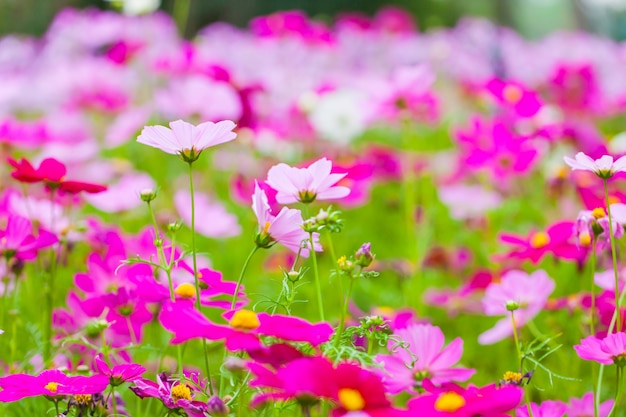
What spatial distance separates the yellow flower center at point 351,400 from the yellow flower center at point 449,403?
8 centimetres

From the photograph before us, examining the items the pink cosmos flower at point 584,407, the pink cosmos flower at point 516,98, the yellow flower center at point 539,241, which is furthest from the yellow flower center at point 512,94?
the pink cosmos flower at point 584,407

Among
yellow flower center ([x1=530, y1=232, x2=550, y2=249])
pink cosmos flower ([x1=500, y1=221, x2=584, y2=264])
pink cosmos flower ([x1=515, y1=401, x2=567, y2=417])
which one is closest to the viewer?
pink cosmos flower ([x1=515, y1=401, x2=567, y2=417])

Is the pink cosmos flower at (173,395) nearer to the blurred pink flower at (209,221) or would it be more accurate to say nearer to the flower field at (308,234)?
the flower field at (308,234)

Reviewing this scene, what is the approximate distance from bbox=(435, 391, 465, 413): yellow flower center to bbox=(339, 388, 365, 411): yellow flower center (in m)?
0.08

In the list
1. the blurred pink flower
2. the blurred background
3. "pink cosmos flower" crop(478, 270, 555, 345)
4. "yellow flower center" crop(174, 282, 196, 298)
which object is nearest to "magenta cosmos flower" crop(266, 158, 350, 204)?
"yellow flower center" crop(174, 282, 196, 298)

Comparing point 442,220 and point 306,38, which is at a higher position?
point 306,38

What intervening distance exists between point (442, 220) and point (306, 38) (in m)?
0.94

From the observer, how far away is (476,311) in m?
1.47

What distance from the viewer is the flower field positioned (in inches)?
25.8

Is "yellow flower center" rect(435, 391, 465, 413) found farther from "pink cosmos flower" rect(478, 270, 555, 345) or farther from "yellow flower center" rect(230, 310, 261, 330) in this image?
"pink cosmos flower" rect(478, 270, 555, 345)

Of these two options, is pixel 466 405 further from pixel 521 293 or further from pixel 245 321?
pixel 521 293

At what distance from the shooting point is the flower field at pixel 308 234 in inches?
25.8

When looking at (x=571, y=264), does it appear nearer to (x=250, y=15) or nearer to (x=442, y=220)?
(x=442, y=220)

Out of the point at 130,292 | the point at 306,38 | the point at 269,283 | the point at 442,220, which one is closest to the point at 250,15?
the point at 306,38
